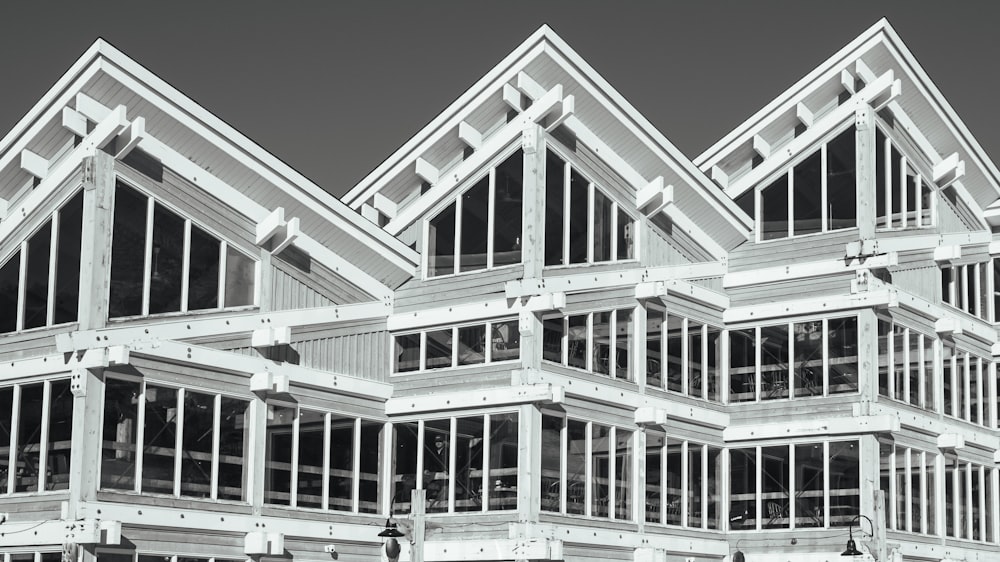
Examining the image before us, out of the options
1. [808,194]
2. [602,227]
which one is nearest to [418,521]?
[602,227]

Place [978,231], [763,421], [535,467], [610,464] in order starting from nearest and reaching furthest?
[535,467] < [610,464] < [763,421] < [978,231]

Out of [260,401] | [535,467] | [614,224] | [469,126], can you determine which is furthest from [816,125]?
[260,401]

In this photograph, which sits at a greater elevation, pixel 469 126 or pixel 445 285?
pixel 469 126

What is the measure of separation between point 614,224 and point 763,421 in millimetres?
5534

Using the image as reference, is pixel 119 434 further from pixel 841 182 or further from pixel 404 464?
pixel 841 182

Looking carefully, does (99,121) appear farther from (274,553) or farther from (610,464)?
(610,464)

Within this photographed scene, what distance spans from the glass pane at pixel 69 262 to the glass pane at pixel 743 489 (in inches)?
560

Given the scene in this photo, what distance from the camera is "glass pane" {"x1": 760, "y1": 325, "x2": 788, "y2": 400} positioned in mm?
30828

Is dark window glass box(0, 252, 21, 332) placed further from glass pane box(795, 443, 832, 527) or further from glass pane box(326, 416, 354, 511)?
glass pane box(795, 443, 832, 527)

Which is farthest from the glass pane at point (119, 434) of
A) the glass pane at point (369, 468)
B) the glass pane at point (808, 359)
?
the glass pane at point (808, 359)

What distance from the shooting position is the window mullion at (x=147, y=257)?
77.4 feet

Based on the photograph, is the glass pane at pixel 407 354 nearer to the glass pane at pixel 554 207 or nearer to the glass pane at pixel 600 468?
the glass pane at pixel 554 207

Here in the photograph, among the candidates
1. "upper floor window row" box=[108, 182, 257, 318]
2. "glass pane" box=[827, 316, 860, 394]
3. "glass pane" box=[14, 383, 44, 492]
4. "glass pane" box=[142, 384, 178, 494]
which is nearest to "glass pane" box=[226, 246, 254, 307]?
"upper floor window row" box=[108, 182, 257, 318]

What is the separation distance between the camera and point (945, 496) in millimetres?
31453
